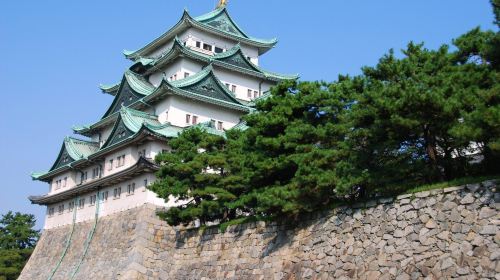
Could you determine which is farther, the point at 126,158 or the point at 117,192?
the point at 126,158

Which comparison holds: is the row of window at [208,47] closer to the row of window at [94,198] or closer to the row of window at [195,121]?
the row of window at [195,121]

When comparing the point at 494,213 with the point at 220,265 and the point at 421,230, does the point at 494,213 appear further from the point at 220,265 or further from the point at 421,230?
the point at 220,265

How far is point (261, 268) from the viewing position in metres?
18.6

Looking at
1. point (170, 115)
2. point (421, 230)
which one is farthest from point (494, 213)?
point (170, 115)

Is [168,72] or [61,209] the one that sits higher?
[168,72]

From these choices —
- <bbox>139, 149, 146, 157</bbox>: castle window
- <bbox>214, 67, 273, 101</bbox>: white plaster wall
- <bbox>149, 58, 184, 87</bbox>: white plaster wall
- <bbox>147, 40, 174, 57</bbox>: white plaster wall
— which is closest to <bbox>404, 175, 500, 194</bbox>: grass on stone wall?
<bbox>139, 149, 146, 157</bbox>: castle window

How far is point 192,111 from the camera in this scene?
32.9 meters

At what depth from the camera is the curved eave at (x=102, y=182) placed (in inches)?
1086

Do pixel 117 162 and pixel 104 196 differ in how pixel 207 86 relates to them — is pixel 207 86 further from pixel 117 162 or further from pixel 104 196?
pixel 104 196

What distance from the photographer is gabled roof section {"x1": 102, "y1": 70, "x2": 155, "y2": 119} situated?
3459 cm

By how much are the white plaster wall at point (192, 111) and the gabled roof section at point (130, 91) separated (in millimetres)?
1933

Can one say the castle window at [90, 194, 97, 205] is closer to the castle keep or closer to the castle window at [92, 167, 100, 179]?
the castle keep

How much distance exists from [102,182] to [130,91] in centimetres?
717

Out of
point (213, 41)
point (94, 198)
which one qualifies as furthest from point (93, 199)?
point (213, 41)
